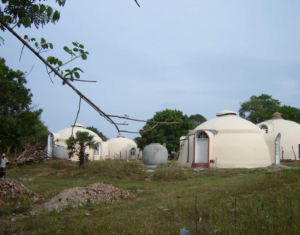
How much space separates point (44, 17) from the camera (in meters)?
4.06

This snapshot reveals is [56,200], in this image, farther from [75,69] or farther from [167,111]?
[167,111]

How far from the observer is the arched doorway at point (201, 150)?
76.5 feet

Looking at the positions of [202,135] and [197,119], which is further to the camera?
[197,119]

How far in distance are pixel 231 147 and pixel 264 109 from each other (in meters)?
25.5

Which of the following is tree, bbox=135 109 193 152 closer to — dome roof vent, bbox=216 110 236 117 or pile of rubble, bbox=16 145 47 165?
dome roof vent, bbox=216 110 236 117

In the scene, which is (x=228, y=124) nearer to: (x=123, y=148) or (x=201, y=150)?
(x=201, y=150)

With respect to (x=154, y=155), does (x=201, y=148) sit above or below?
above

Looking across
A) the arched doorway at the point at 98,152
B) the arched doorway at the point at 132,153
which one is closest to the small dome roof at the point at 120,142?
the arched doorway at the point at 132,153

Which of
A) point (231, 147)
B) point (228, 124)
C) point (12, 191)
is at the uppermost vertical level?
point (228, 124)

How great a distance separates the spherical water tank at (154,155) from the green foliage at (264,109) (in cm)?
2313

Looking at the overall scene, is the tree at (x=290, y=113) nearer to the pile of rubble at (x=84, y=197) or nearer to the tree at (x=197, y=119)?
the tree at (x=197, y=119)

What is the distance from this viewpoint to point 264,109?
151ft

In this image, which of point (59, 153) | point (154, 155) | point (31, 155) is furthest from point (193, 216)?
point (59, 153)

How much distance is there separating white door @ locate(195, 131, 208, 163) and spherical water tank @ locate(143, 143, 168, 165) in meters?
2.67
